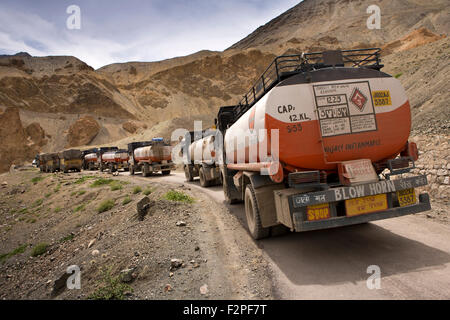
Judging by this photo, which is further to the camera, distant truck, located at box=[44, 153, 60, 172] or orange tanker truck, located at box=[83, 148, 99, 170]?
orange tanker truck, located at box=[83, 148, 99, 170]

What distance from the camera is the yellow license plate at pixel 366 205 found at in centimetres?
413

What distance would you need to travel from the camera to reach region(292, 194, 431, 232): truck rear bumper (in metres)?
4.00

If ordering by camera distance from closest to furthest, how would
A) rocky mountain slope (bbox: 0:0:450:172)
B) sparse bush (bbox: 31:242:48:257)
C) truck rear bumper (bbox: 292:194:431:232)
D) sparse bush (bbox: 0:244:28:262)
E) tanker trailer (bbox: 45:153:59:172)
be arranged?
truck rear bumper (bbox: 292:194:431:232)
sparse bush (bbox: 31:242:48:257)
sparse bush (bbox: 0:244:28:262)
tanker trailer (bbox: 45:153:59:172)
rocky mountain slope (bbox: 0:0:450:172)

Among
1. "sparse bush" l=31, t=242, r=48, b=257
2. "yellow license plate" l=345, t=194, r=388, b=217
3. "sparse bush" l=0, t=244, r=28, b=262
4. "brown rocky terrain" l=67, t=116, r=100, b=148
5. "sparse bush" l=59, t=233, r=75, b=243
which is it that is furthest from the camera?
"brown rocky terrain" l=67, t=116, r=100, b=148

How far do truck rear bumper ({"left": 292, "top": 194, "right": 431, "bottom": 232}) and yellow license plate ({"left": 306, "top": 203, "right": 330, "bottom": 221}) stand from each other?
0.07 m

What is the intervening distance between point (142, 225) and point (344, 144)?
6054 mm

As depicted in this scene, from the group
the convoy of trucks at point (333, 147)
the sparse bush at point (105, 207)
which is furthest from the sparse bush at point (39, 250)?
the convoy of trucks at point (333, 147)

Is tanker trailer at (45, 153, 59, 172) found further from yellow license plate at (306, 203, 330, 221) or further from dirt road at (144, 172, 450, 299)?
yellow license plate at (306, 203, 330, 221)

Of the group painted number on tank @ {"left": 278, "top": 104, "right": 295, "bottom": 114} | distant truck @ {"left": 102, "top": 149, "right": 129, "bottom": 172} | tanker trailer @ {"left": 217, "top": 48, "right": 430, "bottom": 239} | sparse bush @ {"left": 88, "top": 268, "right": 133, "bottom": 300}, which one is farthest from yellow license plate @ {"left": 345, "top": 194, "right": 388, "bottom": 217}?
distant truck @ {"left": 102, "top": 149, "right": 129, "bottom": 172}

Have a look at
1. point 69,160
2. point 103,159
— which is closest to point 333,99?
point 103,159

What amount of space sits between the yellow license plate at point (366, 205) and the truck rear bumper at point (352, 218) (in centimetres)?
6

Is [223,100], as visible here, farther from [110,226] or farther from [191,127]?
[110,226]
